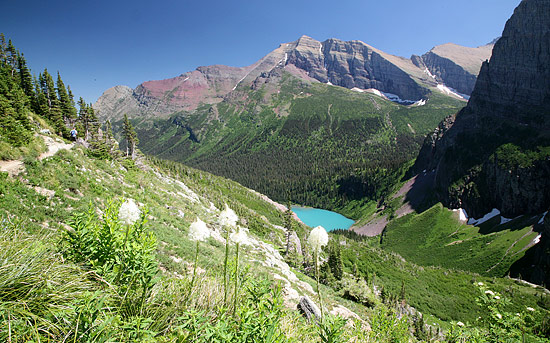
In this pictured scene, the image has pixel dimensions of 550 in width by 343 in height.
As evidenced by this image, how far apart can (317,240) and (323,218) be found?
430ft

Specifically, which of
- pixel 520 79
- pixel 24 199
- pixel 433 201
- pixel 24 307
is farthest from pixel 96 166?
pixel 520 79

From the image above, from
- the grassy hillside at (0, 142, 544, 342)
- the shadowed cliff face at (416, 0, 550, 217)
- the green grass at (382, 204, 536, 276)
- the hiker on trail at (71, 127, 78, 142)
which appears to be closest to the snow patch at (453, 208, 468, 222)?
the green grass at (382, 204, 536, 276)

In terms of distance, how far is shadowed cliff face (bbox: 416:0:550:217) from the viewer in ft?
224

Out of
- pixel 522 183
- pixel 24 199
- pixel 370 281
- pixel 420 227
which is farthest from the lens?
pixel 420 227

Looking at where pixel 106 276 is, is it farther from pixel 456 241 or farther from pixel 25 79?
pixel 456 241

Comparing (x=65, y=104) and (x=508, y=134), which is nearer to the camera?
(x=65, y=104)

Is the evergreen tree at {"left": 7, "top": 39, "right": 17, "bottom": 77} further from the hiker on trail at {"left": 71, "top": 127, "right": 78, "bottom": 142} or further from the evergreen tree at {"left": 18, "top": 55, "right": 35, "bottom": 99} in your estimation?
the hiker on trail at {"left": 71, "top": 127, "right": 78, "bottom": 142}

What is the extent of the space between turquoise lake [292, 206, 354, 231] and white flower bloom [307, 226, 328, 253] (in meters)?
111

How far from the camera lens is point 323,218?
130625 mm

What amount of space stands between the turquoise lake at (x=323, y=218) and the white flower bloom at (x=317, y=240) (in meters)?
111

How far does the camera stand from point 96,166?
70.1 ft

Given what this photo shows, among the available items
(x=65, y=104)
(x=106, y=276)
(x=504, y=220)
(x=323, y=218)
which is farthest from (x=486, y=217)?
(x=65, y=104)

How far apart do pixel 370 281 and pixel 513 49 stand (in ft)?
362

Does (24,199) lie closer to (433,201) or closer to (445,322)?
(445,322)
